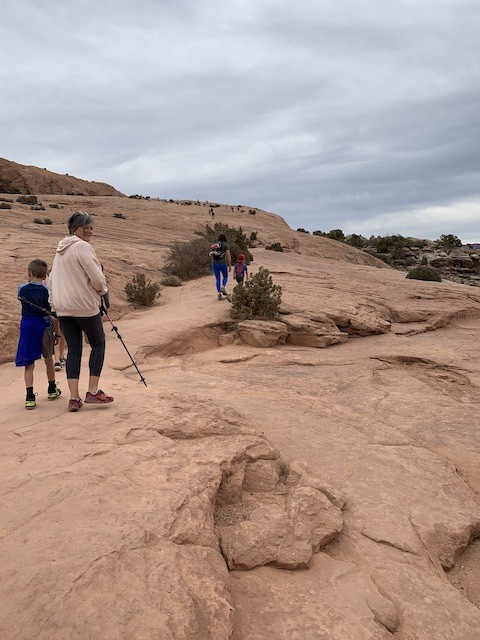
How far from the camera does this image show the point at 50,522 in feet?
7.86

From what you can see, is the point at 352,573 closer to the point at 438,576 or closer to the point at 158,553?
the point at 438,576

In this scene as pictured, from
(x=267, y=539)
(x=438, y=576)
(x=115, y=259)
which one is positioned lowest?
(x=438, y=576)

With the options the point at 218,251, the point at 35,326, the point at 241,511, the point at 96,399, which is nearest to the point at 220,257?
the point at 218,251

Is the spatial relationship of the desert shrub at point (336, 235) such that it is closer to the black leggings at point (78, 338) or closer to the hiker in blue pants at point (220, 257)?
the hiker in blue pants at point (220, 257)

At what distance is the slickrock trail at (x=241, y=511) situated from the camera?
2051 millimetres

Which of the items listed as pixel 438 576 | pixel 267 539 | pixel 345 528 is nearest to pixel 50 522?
pixel 267 539

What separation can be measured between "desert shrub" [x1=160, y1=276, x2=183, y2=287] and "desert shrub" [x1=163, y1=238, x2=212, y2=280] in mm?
669

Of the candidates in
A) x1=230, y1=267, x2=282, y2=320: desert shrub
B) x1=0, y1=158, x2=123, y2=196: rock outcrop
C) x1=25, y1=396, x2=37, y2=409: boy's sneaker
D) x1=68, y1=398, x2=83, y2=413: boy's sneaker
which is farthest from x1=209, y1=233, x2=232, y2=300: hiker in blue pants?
x1=0, y1=158, x2=123, y2=196: rock outcrop

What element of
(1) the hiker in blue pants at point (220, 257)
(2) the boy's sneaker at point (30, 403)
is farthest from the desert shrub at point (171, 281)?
(2) the boy's sneaker at point (30, 403)

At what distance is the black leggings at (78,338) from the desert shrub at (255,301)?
4.69 m

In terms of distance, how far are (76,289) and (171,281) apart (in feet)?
30.5

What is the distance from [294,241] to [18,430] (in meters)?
27.5

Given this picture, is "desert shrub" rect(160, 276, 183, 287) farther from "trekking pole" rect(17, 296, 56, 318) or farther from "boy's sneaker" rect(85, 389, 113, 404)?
"boy's sneaker" rect(85, 389, 113, 404)

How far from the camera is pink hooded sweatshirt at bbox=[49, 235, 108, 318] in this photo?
394 centimetres
